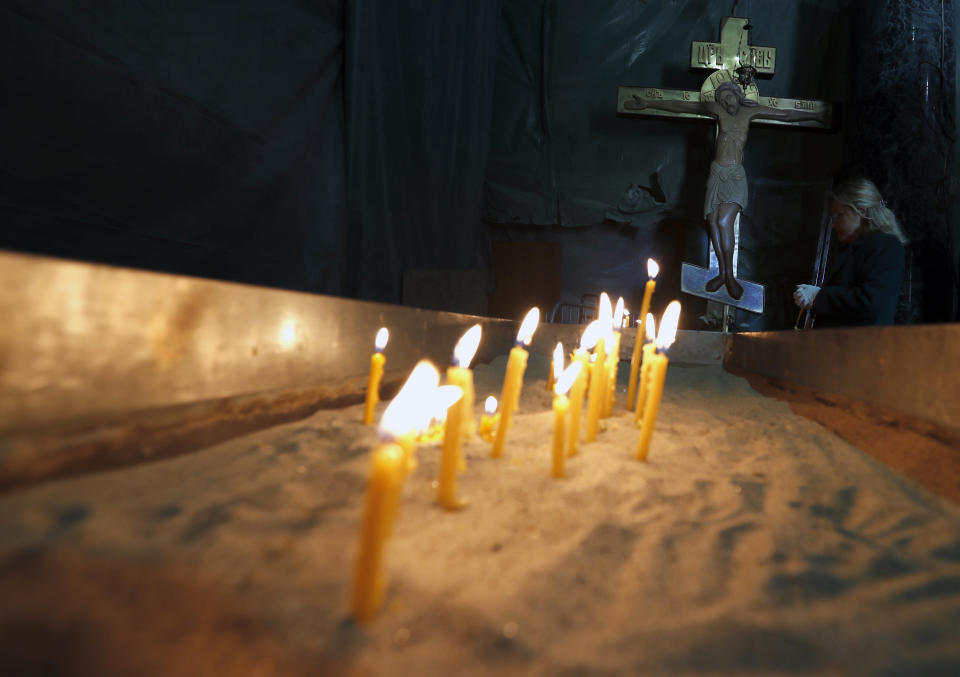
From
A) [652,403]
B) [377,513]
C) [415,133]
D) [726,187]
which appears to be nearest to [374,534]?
[377,513]

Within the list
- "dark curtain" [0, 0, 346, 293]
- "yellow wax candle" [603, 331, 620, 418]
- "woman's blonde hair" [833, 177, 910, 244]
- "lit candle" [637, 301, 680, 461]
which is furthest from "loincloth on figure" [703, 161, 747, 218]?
"lit candle" [637, 301, 680, 461]

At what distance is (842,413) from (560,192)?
19.7 feet

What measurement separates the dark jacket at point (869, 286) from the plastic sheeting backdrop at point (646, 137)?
4.12 m

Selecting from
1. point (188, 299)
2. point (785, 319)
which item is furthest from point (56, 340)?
point (785, 319)

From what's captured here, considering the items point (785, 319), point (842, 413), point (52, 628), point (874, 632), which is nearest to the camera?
point (52, 628)

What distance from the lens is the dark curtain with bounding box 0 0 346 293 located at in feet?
7.16

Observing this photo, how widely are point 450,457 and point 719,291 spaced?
5.83 metres

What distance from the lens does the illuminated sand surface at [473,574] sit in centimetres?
57

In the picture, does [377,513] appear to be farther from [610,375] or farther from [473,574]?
[610,375]

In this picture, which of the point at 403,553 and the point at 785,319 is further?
the point at 785,319

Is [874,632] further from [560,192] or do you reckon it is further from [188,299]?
[560,192]

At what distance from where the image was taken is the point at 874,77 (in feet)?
18.0

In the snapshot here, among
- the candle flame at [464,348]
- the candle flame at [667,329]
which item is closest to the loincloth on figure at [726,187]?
the candle flame at [667,329]

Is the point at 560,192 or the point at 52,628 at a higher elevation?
the point at 560,192
